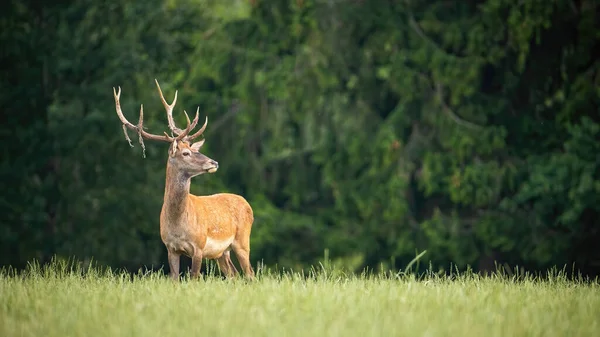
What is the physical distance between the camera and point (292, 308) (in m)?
8.16

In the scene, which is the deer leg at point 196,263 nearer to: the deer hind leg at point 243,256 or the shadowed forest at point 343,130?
the deer hind leg at point 243,256

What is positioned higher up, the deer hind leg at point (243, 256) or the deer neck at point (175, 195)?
the deer neck at point (175, 195)

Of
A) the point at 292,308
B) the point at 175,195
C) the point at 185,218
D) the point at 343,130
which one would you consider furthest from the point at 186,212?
the point at 343,130

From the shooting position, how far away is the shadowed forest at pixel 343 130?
21500 millimetres

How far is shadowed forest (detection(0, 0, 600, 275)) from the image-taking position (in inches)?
846

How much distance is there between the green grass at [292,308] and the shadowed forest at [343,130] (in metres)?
11.5

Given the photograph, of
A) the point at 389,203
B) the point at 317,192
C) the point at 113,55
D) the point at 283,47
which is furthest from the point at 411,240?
the point at 113,55

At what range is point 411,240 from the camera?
22.6 meters

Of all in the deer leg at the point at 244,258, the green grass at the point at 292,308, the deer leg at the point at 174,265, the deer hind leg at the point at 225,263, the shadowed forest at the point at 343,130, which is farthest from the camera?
the shadowed forest at the point at 343,130

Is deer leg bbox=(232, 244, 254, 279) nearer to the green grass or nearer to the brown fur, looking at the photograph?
the brown fur

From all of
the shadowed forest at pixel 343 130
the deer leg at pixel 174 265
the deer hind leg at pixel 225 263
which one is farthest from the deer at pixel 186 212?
the shadowed forest at pixel 343 130

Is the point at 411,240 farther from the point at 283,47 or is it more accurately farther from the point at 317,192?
the point at 283,47

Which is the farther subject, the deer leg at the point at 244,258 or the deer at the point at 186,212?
the deer leg at the point at 244,258

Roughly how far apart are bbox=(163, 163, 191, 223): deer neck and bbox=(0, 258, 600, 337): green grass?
0.51 metres
